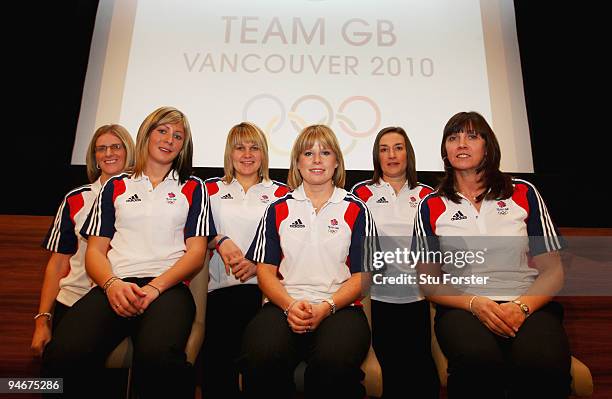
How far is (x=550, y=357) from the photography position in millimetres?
1462

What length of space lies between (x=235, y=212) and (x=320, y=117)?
1240mm

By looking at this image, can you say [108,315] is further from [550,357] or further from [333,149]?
[550,357]

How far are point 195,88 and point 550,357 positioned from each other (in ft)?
9.21

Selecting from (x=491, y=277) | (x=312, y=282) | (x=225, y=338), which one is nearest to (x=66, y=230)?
(x=225, y=338)

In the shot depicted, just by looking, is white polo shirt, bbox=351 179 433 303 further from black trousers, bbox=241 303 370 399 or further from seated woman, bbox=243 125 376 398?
black trousers, bbox=241 303 370 399

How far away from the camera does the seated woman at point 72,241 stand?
77.8 inches

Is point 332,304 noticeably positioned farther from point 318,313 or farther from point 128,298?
point 128,298

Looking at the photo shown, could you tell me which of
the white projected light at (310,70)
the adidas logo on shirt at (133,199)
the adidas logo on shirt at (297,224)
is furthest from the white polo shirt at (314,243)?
the white projected light at (310,70)

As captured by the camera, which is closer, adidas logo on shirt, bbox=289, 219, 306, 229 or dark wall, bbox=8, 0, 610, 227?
adidas logo on shirt, bbox=289, 219, 306, 229

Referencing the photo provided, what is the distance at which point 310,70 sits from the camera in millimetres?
3357

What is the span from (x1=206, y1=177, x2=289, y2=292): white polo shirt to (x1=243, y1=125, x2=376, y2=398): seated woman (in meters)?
0.35

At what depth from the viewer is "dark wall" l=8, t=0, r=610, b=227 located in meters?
3.27

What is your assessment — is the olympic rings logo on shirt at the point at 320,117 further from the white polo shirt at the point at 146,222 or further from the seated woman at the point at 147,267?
the white polo shirt at the point at 146,222

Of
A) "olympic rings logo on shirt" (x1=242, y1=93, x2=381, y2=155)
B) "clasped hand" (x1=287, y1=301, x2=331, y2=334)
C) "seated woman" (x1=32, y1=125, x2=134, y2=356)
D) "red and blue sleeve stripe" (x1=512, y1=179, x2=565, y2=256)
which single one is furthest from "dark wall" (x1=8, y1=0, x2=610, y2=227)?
A: "clasped hand" (x1=287, y1=301, x2=331, y2=334)
